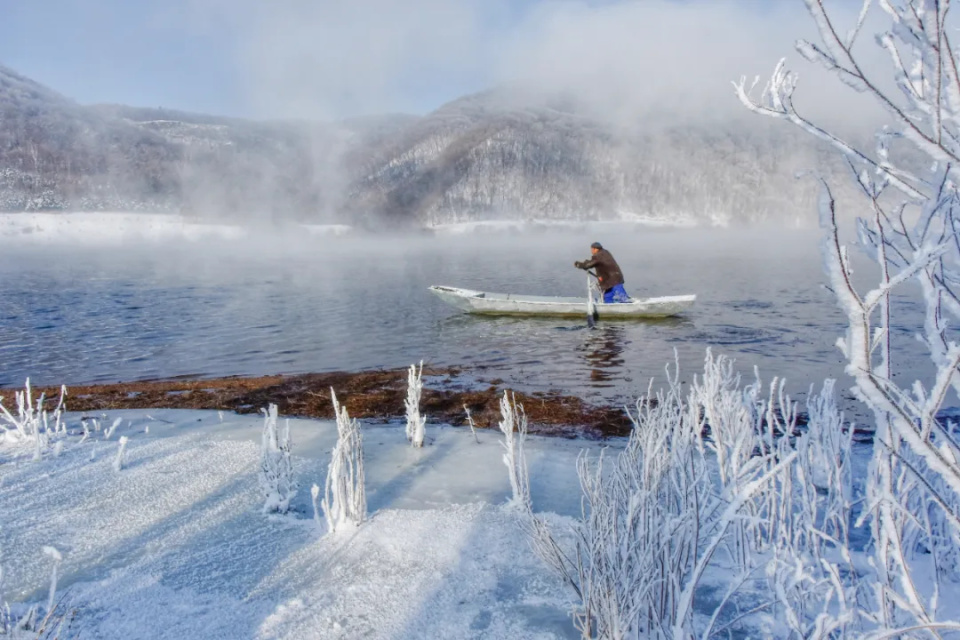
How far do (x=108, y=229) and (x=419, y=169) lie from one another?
6705cm

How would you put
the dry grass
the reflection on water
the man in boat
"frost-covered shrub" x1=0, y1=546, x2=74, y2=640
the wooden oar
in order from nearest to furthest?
"frost-covered shrub" x1=0, y1=546, x2=74, y2=640
the dry grass
the reflection on water
the wooden oar
the man in boat

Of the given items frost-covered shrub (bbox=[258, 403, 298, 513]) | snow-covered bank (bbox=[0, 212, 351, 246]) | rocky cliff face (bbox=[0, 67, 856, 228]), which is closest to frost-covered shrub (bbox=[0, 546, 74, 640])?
→ frost-covered shrub (bbox=[258, 403, 298, 513])

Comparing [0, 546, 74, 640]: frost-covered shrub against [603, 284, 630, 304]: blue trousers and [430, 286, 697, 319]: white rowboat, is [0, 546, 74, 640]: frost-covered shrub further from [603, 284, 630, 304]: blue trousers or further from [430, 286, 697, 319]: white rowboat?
[603, 284, 630, 304]: blue trousers

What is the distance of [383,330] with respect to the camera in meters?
18.2

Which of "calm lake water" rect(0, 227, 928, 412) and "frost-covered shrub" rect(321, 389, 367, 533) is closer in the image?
"frost-covered shrub" rect(321, 389, 367, 533)

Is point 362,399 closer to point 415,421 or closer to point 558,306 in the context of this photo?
point 415,421

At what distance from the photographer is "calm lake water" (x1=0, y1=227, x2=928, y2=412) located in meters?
13.3

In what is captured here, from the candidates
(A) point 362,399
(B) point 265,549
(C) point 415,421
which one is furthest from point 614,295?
(B) point 265,549

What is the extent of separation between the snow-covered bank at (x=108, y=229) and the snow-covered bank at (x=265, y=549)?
78313mm

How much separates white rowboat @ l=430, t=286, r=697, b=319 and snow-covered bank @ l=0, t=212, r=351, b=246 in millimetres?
68055

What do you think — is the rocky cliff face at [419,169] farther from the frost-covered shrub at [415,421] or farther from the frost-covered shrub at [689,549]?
the frost-covered shrub at [689,549]

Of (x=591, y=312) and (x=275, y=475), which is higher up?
(x=275, y=475)

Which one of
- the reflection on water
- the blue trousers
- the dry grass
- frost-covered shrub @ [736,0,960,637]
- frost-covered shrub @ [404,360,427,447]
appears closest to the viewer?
frost-covered shrub @ [736,0,960,637]

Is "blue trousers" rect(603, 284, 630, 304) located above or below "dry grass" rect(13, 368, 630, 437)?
above
